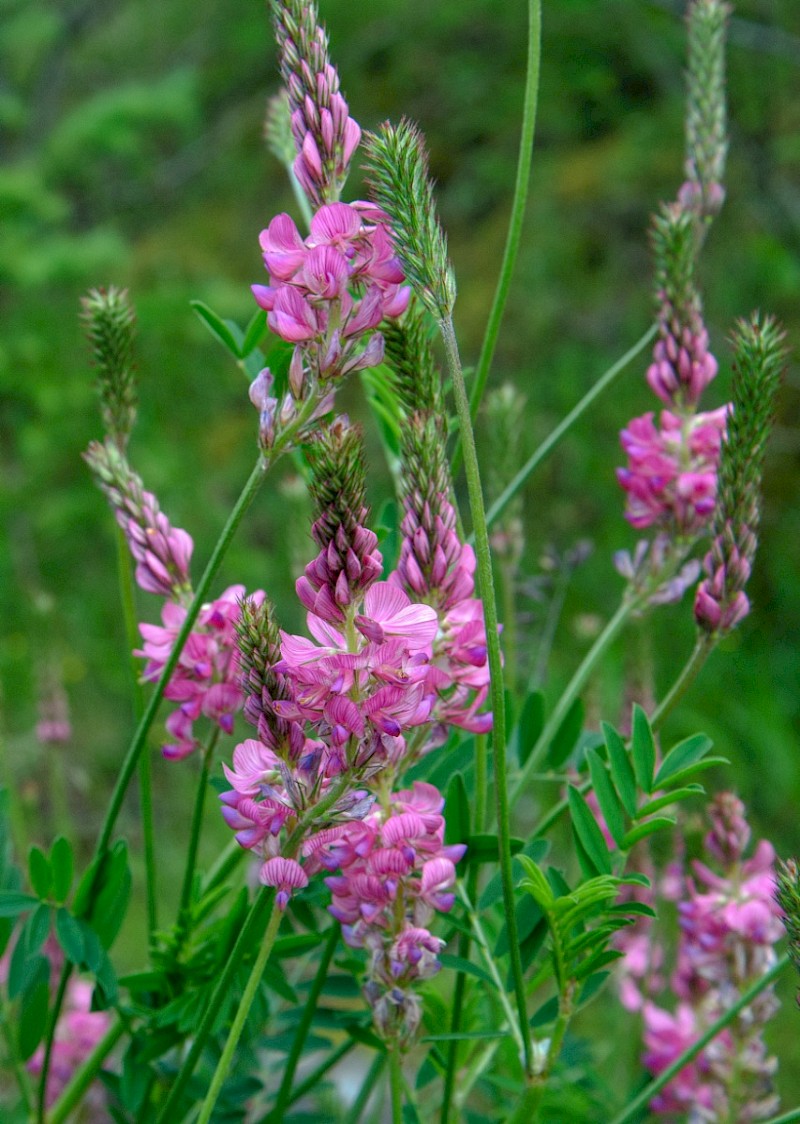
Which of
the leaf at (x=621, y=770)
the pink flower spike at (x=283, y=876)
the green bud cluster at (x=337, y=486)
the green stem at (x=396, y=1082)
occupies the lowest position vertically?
the green stem at (x=396, y=1082)

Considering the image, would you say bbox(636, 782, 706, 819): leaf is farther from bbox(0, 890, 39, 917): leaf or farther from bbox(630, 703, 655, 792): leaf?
bbox(0, 890, 39, 917): leaf

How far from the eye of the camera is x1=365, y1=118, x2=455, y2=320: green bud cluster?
53cm

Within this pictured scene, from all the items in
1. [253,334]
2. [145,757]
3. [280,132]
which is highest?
[280,132]

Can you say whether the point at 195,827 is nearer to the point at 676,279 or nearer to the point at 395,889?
the point at 395,889

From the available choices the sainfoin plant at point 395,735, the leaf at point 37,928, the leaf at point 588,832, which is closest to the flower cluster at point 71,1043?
the sainfoin plant at point 395,735

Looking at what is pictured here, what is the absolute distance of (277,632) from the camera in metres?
0.50

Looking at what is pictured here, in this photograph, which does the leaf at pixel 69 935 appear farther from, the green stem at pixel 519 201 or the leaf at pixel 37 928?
the green stem at pixel 519 201

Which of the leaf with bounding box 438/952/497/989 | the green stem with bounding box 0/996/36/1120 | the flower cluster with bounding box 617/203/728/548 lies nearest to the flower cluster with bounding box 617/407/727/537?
the flower cluster with bounding box 617/203/728/548

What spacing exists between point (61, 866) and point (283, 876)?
0.31 metres

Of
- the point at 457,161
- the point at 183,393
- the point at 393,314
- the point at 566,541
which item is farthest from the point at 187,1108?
the point at 457,161

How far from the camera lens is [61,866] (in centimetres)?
77

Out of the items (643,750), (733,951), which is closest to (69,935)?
(643,750)

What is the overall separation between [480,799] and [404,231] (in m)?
0.32

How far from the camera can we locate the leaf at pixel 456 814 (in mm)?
691
